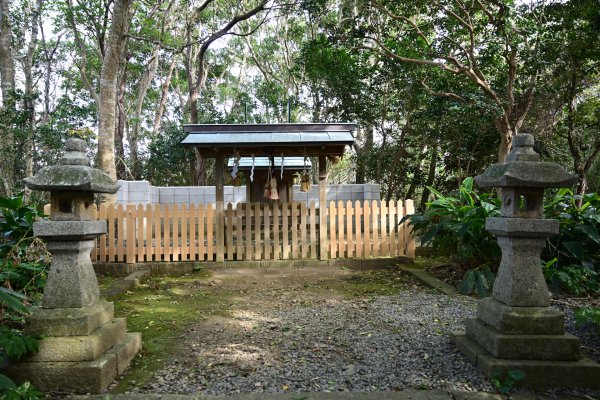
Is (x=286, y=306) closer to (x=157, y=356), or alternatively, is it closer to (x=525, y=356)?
(x=157, y=356)

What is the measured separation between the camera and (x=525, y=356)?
9.14 ft

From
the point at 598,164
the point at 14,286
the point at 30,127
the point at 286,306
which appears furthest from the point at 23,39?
the point at 598,164

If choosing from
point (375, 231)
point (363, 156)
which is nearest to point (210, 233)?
point (375, 231)

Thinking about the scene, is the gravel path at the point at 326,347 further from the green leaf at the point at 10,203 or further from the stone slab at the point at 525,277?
the green leaf at the point at 10,203

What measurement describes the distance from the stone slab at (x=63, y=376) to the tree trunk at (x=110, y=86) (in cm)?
631

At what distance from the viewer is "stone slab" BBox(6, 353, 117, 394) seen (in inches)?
103

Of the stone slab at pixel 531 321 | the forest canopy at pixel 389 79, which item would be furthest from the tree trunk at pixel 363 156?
the stone slab at pixel 531 321

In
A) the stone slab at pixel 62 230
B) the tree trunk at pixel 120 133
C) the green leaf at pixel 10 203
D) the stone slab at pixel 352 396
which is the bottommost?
the stone slab at pixel 352 396

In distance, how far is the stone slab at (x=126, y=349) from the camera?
9.65 ft

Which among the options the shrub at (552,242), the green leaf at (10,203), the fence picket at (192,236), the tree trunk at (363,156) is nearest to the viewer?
the green leaf at (10,203)

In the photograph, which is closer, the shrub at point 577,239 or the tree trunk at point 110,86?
the shrub at point 577,239

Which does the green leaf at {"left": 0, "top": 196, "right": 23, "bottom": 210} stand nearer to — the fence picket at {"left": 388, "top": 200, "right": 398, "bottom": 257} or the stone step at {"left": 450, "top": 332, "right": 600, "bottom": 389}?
the stone step at {"left": 450, "top": 332, "right": 600, "bottom": 389}

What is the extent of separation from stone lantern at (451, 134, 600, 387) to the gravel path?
0.29 meters

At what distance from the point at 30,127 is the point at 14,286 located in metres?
11.4
